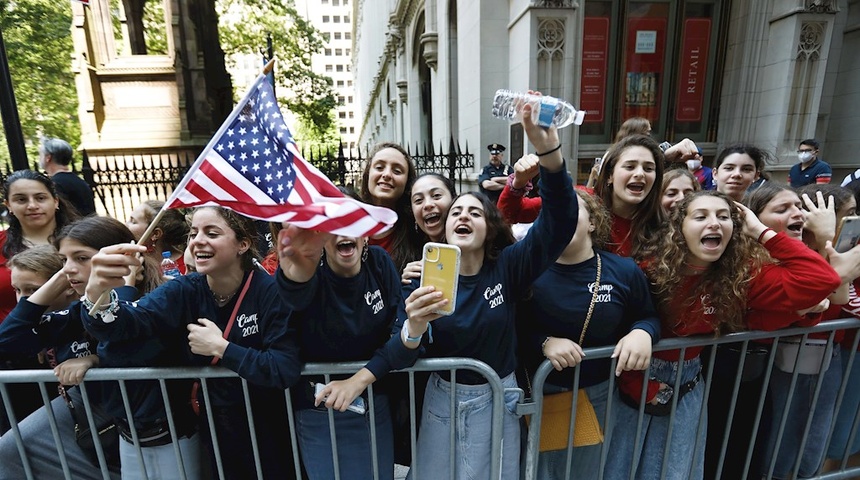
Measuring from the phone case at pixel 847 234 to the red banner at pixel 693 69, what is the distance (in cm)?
885

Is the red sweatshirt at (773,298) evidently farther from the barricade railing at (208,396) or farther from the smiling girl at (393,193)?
the smiling girl at (393,193)

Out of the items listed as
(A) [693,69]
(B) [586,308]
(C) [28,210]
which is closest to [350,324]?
(B) [586,308]

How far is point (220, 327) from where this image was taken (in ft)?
6.87

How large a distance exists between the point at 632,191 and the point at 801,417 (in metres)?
1.70

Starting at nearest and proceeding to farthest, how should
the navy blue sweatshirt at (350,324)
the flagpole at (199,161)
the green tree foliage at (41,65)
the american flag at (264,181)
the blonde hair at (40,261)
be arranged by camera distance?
the american flag at (264,181) < the flagpole at (199,161) < the navy blue sweatshirt at (350,324) < the blonde hair at (40,261) < the green tree foliage at (41,65)

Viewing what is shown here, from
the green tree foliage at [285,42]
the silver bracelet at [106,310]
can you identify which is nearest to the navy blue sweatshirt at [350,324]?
the silver bracelet at [106,310]

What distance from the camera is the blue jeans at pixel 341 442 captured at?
212 centimetres

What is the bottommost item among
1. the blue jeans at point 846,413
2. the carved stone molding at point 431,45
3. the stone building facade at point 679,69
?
the blue jeans at point 846,413

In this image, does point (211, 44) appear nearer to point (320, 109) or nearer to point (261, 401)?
point (320, 109)

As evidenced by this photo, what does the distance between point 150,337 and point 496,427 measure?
5.70ft

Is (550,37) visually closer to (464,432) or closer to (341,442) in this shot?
(464,432)

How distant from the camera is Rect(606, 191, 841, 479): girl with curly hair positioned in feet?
6.98

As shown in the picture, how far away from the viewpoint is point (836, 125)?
9.95 metres

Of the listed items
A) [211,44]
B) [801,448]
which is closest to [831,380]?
[801,448]
